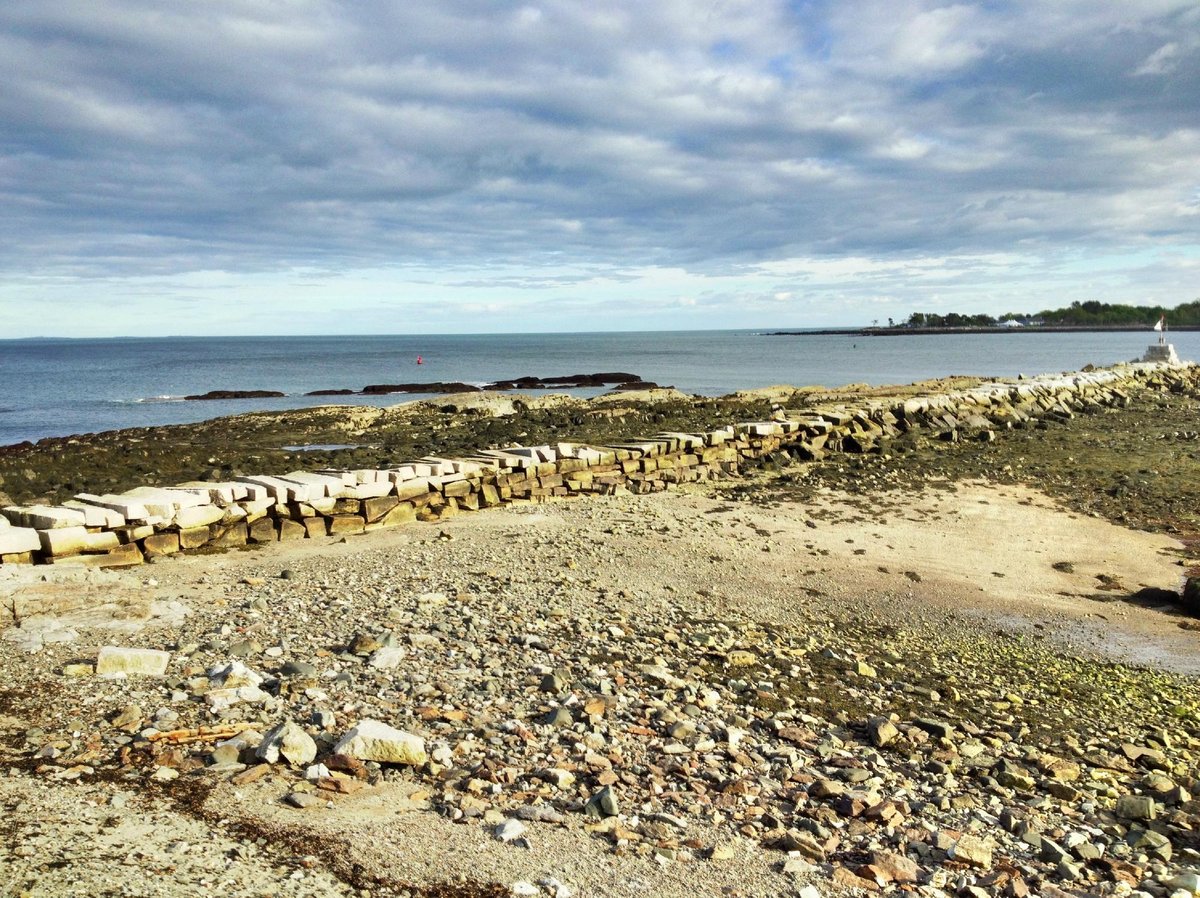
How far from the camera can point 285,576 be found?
8258mm

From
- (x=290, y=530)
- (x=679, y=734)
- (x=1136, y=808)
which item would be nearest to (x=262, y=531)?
(x=290, y=530)

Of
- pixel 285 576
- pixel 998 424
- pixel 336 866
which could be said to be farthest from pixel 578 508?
pixel 998 424

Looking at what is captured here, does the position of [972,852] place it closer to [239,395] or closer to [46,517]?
[46,517]

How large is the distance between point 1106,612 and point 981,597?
1136 mm

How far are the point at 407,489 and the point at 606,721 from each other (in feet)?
21.2

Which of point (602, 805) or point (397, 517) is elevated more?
point (397, 517)

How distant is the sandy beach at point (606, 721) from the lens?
3.84 metres

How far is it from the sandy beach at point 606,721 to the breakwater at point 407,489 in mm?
541

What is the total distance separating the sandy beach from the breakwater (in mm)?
541

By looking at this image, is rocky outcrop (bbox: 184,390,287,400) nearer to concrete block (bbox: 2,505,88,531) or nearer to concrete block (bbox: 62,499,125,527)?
concrete block (bbox: 62,499,125,527)

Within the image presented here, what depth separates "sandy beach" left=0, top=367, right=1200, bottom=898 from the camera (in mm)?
3842

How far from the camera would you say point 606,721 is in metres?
5.29

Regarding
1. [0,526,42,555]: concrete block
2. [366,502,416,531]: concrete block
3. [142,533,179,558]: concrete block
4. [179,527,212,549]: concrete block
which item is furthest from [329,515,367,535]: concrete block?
[0,526,42,555]: concrete block

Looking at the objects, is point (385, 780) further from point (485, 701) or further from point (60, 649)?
point (60, 649)
